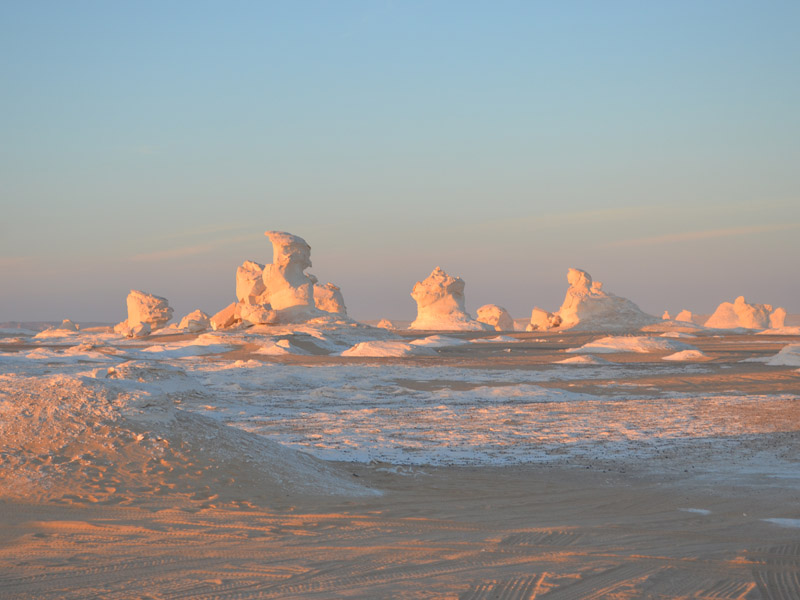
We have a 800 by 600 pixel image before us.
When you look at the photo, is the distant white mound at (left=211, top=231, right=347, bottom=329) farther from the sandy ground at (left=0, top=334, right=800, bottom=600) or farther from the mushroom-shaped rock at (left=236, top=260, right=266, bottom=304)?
the sandy ground at (left=0, top=334, right=800, bottom=600)

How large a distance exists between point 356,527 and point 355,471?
9.14 ft

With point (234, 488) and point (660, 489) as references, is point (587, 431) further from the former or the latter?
point (234, 488)

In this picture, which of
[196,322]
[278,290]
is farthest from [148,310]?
[278,290]

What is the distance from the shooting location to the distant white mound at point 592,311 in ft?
176

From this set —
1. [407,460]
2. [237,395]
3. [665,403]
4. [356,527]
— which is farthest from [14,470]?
[665,403]

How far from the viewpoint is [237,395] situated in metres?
18.4

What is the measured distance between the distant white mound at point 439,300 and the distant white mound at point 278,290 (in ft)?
46.0

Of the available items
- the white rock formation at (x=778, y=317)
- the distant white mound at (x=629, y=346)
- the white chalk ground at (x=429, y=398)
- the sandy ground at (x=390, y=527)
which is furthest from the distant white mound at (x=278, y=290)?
the white rock formation at (x=778, y=317)

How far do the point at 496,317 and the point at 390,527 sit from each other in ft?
192

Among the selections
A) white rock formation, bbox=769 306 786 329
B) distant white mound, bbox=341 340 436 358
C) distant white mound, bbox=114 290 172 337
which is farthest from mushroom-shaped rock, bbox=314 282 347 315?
white rock formation, bbox=769 306 786 329

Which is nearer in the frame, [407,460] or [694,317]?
[407,460]

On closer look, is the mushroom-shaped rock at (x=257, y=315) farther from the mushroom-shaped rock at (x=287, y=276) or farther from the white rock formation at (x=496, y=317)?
the white rock formation at (x=496, y=317)

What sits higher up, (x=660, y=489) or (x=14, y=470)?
(x=14, y=470)

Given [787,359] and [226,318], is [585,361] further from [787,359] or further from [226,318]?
[226,318]
